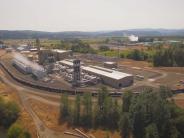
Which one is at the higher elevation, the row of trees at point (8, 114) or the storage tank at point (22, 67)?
the storage tank at point (22, 67)

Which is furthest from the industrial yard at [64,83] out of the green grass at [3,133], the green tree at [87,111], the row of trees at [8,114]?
the green grass at [3,133]

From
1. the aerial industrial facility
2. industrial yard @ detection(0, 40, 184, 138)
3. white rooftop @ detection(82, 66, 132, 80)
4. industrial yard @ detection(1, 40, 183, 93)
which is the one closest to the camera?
industrial yard @ detection(0, 40, 184, 138)

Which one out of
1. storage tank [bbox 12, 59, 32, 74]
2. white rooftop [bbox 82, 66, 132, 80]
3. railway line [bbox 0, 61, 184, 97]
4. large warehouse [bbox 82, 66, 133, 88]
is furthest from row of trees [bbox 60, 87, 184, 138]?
storage tank [bbox 12, 59, 32, 74]

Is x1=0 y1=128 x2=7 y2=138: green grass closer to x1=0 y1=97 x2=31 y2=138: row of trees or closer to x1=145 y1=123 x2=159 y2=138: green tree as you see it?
x1=0 y1=97 x2=31 y2=138: row of trees

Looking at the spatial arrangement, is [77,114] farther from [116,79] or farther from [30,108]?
[116,79]

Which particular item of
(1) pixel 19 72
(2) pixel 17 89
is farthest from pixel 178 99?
(1) pixel 19 72

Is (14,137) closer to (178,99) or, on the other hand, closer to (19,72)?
(178,99)

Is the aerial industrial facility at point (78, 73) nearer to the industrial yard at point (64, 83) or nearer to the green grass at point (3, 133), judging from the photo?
the industrial yard at point (64, 83)

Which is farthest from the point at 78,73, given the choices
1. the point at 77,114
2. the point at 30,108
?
the point at 77,114
